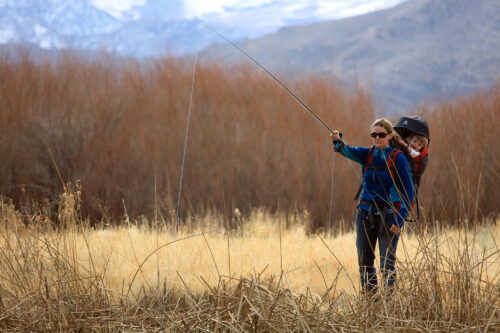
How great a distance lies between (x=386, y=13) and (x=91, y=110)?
52.8 m

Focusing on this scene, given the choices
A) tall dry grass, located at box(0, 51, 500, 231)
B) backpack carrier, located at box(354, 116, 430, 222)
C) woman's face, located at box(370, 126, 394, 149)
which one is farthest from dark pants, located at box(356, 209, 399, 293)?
tall dry grass, located at box(0, 51, 500, 231)

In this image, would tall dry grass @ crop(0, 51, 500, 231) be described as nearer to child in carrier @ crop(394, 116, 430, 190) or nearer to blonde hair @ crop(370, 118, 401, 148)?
child in carrier @ crop(394, 116, 430, 190)

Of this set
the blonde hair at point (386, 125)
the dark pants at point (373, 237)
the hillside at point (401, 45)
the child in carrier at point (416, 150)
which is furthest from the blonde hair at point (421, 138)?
the hillside at point (401, 45)

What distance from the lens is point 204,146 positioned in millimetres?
9922

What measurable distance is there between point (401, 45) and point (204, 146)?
40.2 m

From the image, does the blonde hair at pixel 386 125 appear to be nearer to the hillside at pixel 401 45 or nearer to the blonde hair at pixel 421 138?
the blonde hair at pixel 421 138

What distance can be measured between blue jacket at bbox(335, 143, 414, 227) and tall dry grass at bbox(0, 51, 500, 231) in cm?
455

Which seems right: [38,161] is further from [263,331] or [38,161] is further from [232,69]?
[263,331]

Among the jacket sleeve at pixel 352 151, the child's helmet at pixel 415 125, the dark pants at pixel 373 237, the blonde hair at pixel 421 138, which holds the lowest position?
the dark pants at pixel 373 237

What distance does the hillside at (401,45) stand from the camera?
2191cm

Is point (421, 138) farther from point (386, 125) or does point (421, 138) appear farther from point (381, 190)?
point (381, 190)

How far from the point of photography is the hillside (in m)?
21.9

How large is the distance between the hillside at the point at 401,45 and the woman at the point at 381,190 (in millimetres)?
12698

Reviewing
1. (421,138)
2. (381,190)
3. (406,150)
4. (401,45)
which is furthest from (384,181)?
(401,45)
